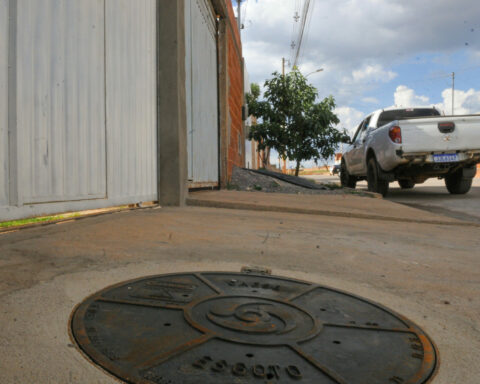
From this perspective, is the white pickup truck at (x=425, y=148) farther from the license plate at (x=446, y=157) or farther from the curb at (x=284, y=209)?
the curb at (x=284, y=209)

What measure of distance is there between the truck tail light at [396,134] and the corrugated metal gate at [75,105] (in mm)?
4928

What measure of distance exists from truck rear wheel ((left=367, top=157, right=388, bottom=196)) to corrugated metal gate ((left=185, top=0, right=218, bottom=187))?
11.1ft

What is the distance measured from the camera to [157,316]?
4.40 feet

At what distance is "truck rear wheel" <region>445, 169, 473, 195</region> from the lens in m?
8.28

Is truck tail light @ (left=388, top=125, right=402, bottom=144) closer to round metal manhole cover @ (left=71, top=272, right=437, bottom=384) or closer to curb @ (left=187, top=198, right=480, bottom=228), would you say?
curb @ (left=187, top=198, right=480, bottom=228)

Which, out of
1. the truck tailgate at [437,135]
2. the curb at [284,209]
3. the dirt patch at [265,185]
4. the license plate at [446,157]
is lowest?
the curb at [284,209]

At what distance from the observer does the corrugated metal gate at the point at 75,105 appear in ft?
7.33

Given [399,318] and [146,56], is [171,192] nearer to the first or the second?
[146,56]

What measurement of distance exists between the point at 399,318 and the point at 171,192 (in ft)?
9.55

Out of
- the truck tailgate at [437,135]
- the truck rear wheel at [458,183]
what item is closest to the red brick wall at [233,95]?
the truck tailgate at [437,135]

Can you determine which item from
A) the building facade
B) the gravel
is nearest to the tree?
the gravel

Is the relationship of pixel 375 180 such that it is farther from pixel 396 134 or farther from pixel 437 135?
pixel 437 135

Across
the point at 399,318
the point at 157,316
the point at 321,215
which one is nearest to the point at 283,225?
the point at 321,215

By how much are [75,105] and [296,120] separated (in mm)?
11373
